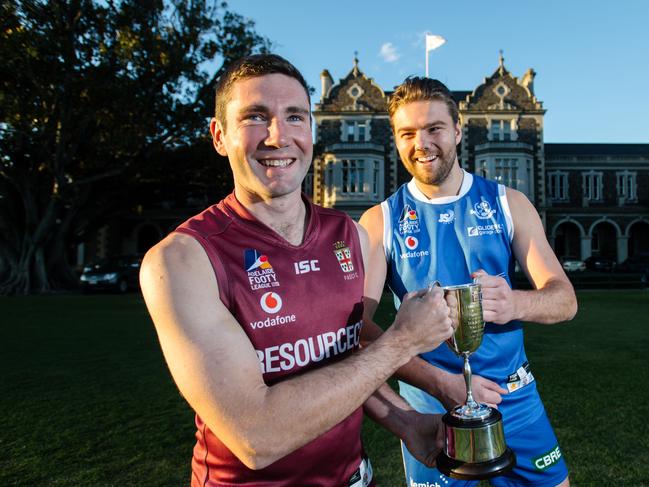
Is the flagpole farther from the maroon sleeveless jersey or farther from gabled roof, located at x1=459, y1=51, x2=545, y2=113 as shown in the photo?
gabled roof, located at x1=459, y1=51, x2=545, y2=113

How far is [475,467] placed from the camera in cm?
147

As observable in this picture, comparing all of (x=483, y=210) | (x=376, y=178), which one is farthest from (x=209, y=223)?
(x=376, y=178)

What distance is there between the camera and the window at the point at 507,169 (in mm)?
34281

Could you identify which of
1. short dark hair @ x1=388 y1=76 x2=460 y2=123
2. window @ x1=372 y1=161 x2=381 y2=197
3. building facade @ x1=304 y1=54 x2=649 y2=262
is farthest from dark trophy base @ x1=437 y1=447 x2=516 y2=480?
window @ x1=372 y1=161 x2=381 y2=197

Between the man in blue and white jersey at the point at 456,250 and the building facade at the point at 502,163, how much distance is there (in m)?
29.0

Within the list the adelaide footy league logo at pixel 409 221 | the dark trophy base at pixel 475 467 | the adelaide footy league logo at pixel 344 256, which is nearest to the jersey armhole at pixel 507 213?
the adelaide footy league logo at pixel 409 221

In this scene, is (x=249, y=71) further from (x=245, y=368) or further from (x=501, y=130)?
(x=501, y=130)

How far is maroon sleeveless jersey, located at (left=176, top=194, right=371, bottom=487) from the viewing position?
5.06 feet

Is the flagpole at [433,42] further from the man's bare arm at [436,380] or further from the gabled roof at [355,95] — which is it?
the gabled roof at [355,95]

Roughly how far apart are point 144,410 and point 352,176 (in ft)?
98.9

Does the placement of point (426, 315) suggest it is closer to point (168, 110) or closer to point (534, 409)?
point (534, 409)

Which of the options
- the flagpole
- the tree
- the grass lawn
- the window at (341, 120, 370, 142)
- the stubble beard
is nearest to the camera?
the stubble beard

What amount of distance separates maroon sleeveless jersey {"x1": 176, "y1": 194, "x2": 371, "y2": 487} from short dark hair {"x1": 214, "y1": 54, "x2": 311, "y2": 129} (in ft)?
1.14

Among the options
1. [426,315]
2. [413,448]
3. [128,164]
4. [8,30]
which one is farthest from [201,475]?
[128,164]
